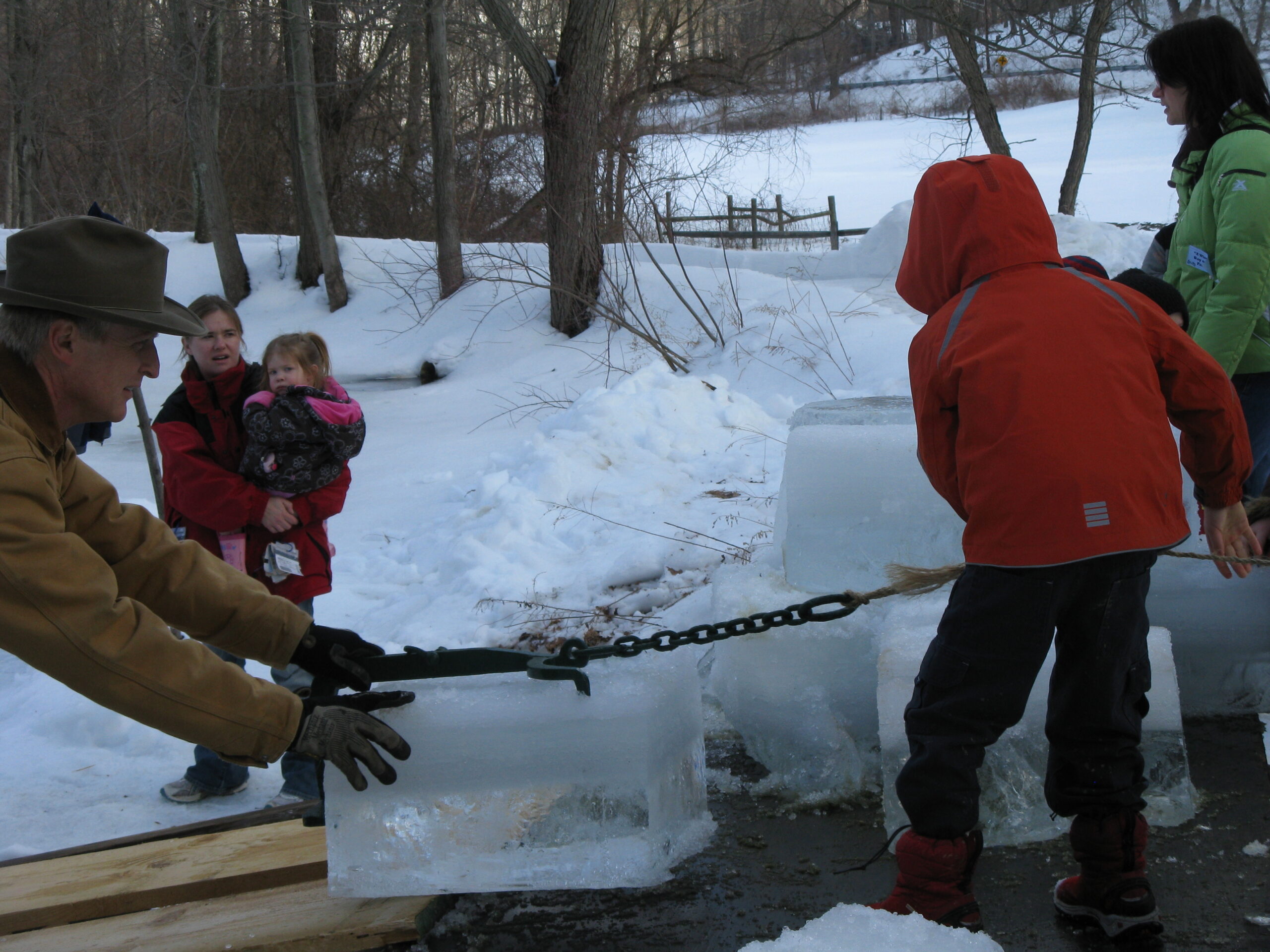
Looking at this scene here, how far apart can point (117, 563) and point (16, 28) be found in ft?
64.5

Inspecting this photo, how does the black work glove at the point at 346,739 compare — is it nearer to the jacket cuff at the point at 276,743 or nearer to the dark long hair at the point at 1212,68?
the jacket cuff at the point at 276,743

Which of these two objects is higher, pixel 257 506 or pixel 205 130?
pixel 205 130

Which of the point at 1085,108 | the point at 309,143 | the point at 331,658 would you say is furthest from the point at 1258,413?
the point at 309,143

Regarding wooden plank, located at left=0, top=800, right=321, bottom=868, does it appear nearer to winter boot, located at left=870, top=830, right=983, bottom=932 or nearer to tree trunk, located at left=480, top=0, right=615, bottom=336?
winter boot, located at left=870, top=830, right=983, bottom=932

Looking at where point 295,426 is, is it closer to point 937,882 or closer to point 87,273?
point 87,273

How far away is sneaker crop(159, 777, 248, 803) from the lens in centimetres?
334

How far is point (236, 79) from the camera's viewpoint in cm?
1698

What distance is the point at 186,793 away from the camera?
132 inches

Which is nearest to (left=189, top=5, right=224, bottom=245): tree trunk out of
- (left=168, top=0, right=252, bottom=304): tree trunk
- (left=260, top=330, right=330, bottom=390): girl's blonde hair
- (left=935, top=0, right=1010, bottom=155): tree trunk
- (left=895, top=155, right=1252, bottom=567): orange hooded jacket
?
(left=168, top=0, right=252, bottom=304): tree trunk

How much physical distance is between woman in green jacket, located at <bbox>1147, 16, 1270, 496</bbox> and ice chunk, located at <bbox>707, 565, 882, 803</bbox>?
1201 millimetres

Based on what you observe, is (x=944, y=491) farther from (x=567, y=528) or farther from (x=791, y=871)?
(x=567, y=528)

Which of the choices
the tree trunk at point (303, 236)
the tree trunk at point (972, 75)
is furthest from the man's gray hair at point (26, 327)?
the tree trunk at point (303, 236)

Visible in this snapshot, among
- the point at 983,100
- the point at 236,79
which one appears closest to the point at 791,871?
the point at 983,100

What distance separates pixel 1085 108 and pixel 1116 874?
13076 mm
